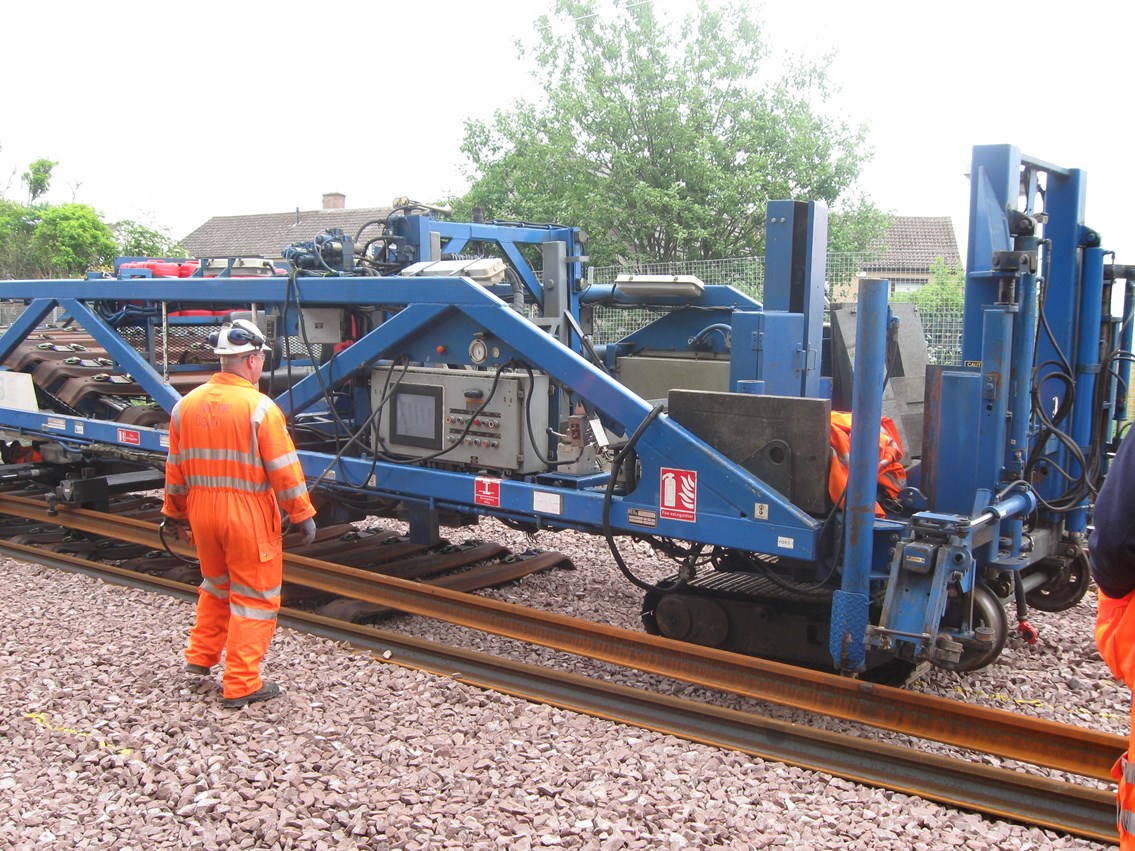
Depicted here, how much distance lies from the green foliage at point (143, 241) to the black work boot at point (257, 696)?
3048cm

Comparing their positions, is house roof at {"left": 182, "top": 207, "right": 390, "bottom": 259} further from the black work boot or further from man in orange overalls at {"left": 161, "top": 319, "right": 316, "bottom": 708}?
the black work boot

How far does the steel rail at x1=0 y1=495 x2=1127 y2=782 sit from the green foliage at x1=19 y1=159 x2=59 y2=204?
4349 centimetres

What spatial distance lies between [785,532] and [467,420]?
2053 millimetres

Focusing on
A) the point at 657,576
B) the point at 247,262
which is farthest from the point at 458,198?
the point at 657,576

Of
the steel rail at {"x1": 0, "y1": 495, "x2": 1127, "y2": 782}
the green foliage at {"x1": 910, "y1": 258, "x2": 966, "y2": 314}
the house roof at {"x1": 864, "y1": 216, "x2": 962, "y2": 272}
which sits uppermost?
the house roof at {"x1": 864, "y1": 216, "x2": 962, "y2": 272}

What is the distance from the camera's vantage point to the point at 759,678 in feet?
15.2

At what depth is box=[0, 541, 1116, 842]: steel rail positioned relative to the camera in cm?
364

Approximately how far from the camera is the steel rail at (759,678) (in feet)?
13.0

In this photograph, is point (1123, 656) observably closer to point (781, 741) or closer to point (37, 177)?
point (781, 741)

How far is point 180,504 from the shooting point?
5.05m

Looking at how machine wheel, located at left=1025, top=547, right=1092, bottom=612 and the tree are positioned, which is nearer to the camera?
machine wheel, located at left=1025, top=547, right=1092, bottom=612

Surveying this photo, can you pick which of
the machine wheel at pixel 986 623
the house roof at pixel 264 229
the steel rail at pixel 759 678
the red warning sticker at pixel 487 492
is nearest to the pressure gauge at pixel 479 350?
the red warning sticker at pixel 487 492

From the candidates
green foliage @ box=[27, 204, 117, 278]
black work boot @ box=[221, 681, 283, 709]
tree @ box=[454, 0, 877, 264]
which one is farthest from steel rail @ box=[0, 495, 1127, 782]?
green foliage @ box=[27, 204, 117, 278]

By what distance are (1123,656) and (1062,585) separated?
375 cm
